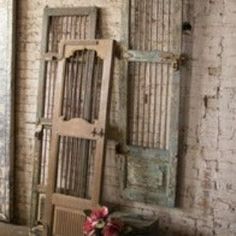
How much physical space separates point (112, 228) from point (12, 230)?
1396 mm

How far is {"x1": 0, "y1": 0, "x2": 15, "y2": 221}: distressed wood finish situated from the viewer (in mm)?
3770

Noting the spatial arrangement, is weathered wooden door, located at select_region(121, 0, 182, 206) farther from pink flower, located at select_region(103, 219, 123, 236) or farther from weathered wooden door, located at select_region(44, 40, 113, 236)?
pink flower, located at select_region(103, 219, 123, 236)

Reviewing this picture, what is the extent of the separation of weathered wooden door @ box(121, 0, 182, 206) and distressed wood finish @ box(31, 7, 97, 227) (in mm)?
445

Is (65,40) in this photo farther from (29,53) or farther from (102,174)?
(102,174)

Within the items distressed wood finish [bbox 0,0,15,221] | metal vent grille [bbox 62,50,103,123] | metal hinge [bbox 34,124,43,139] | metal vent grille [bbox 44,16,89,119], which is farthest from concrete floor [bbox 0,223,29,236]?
metal vent grille [bbox 62,50,103,123]

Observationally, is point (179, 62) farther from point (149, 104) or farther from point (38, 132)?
point (38, 132)

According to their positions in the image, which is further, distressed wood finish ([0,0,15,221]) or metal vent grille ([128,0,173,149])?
distressed wood finish ([0,0,15,221])

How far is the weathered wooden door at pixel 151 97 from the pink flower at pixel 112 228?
0.51 meters

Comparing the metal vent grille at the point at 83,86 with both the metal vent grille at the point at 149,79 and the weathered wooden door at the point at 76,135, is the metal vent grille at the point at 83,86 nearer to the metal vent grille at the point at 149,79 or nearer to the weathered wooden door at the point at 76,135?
the weathered wooden door at the point at 76,135

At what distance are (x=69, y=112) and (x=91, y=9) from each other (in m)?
0.79

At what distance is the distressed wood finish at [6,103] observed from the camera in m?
3.77

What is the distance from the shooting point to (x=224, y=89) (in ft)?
9.79

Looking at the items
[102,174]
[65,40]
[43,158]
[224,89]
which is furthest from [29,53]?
[224,89]

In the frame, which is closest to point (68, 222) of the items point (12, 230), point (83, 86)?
point (12, 230)
